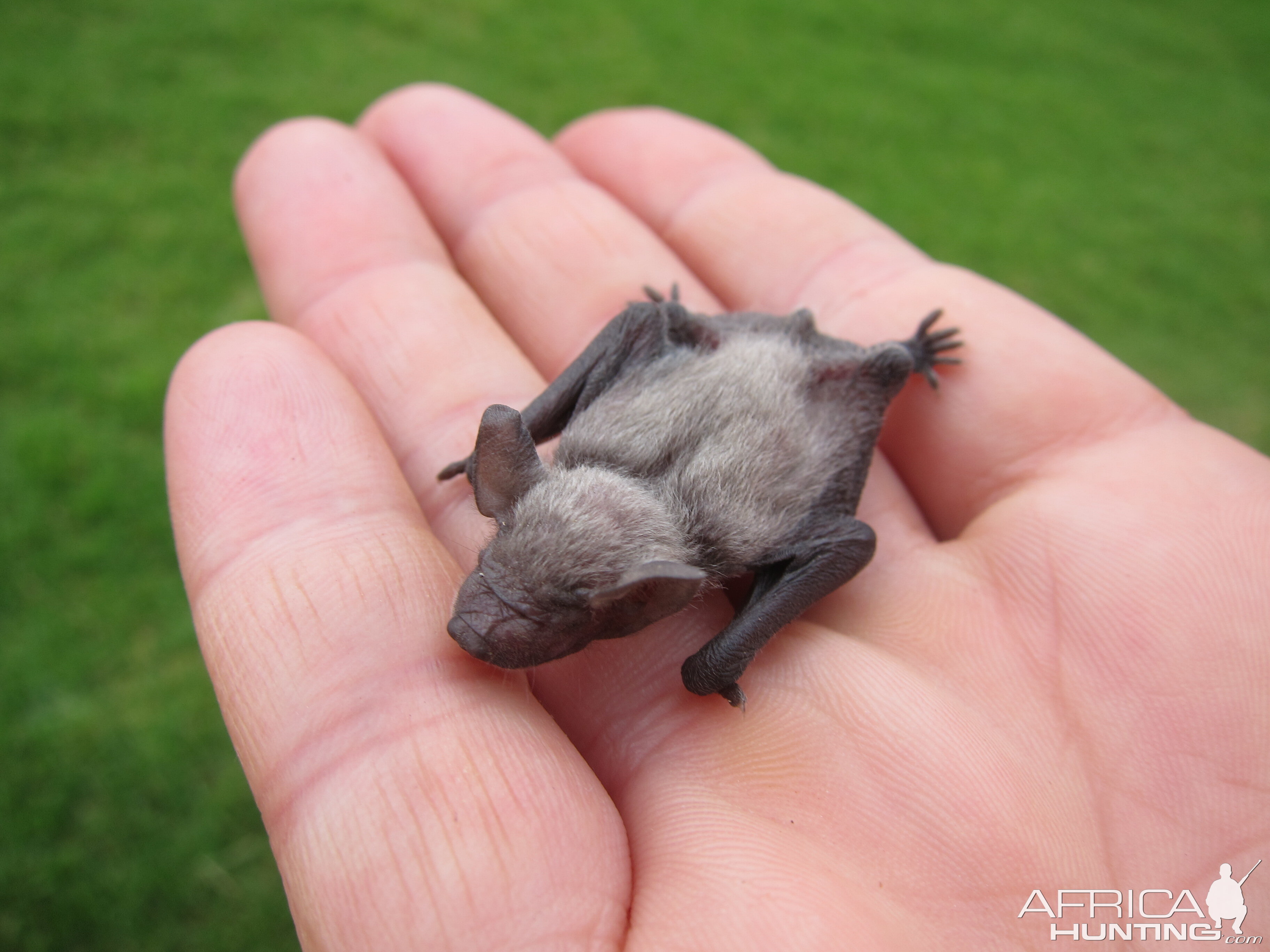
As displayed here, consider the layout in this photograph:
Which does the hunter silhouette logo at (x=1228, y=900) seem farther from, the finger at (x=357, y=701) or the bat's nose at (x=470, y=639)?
the bat's nose at (x=470, y=639)

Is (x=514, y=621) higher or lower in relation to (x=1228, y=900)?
higher

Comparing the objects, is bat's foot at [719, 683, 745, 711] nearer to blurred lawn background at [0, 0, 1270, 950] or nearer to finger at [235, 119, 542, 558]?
finger at [235, 119, 542, 558]

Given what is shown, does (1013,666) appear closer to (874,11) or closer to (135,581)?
(135,581)

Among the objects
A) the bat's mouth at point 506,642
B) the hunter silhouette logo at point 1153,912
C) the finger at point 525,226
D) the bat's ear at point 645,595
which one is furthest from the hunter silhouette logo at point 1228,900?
the finger at point 525,226

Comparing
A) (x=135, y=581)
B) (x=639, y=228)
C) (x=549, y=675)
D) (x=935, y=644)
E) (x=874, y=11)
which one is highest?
(x=874, y=11)

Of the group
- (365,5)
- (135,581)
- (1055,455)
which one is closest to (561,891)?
(1055,455)

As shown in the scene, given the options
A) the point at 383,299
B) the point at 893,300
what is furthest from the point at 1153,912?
the point at 383,299

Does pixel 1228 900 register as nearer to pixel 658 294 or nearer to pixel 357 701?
pixel 357 701
